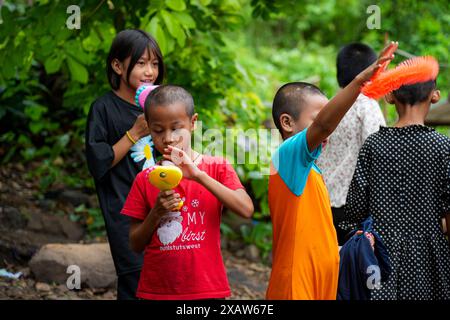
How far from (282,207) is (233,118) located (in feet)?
12.8

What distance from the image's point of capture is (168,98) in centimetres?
273

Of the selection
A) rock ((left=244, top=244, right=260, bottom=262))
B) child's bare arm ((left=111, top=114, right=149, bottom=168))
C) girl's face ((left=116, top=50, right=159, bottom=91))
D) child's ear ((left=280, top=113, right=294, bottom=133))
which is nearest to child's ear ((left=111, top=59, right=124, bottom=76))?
girl's face ((left=116, top=50, right=159, bottom=91))

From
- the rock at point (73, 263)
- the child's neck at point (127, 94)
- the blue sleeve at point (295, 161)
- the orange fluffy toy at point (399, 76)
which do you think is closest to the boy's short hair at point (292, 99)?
the blue sleeve at point (295, 161)

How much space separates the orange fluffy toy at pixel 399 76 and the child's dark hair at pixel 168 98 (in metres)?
0.65

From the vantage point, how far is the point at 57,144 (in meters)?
6.54

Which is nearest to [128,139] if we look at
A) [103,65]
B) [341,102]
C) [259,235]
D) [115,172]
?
[115,172]

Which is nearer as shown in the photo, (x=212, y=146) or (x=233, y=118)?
(x=212, y=146)

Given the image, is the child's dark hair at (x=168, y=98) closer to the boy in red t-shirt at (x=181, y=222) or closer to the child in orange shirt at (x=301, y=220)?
the boy in red t-shirt at (x=181, y=222)

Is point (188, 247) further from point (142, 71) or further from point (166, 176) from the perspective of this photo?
point (142, 71)
